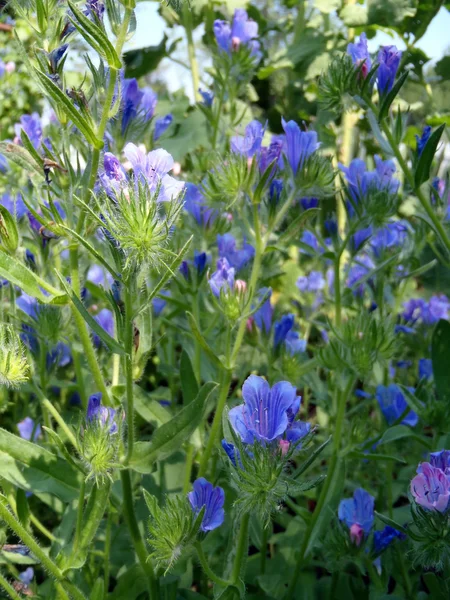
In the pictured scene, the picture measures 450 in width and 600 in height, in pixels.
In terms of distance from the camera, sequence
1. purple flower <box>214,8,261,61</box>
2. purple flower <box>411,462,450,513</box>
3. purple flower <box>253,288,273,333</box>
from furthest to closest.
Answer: purple flower <box>214,8,261,61</box>, purple flower <box>253,288,273,333</box>, purple flower <box>411,462,450,513</box>

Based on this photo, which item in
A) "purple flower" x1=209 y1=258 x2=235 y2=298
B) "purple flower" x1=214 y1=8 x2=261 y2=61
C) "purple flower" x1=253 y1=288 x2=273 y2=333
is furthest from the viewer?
"purple flower" x1=214 y1=8 x2=261 y2=61

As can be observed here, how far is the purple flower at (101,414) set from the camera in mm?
1042

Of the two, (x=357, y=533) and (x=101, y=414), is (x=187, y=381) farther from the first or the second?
(x=357, y=533)

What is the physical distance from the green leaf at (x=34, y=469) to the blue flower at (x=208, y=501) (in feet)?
0.80

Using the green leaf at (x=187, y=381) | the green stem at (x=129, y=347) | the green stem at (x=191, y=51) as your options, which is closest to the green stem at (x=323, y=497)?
the green leaf at (x=187, y=381)

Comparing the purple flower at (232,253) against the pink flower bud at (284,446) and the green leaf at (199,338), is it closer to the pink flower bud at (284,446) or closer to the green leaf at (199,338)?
the green leaf at (199,338)

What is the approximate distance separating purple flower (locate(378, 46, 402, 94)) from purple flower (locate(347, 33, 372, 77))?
3 cm

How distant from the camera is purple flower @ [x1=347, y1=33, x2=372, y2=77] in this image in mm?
1312

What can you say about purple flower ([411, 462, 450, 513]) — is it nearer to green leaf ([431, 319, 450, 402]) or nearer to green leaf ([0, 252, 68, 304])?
green leaf ([431, 319, 450, 402])

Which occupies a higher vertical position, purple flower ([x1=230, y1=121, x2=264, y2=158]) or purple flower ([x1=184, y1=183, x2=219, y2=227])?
purple flower ([x1=230, y1=121, x2=264, y2=158])

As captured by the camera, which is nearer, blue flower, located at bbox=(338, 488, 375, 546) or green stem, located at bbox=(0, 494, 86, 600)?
green stem, located at bbox=(0, 494, 86, 600)

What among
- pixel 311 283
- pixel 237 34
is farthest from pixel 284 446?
pixel 311 283

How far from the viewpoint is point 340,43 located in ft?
8.17

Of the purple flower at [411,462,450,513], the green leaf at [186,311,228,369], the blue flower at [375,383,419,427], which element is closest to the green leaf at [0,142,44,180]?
the green leaf at [186,311,228,369]
